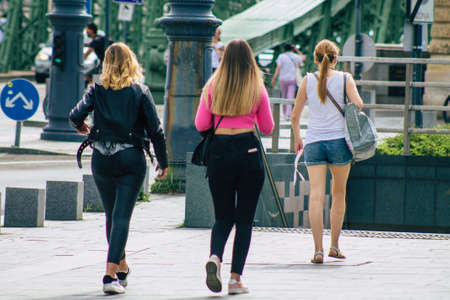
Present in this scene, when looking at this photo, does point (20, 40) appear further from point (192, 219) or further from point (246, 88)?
point (246, 88)

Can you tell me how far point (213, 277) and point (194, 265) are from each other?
141 cm

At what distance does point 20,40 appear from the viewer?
40469 millimetres

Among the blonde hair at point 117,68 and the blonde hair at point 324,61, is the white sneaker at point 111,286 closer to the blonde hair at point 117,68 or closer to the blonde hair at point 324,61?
the blonde hair at point 117,68

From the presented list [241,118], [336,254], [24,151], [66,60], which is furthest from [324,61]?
[66,60]

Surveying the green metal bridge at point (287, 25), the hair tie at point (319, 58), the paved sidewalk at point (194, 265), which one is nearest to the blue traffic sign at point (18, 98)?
the paved sidewalk at point (194, 265)

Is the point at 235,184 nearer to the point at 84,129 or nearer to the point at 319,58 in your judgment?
the point at 84,129

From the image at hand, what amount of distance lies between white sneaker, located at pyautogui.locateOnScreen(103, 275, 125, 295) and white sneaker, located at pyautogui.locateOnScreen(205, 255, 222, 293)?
0.55 meters

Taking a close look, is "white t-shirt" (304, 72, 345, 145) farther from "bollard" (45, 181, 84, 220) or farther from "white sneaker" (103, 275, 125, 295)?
"bollard" (45, 181, 84, 220)

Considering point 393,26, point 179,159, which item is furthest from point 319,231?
point 393,26

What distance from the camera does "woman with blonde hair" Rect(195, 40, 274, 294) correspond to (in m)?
6.68

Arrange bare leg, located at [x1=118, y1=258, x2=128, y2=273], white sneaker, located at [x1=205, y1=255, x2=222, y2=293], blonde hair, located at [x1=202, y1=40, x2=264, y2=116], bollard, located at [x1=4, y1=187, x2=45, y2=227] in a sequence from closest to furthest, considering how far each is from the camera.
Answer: white sneaker, located at [x1=205, y1=255, x2=222, y2=293]
blonde hair, located at [x1=202, y1=40, x2=264, y2=116]
bare leg, located at [x1=118, y1=258, x2=128, y2=273]
bollard, located at [x1=4, y1=187, x2=45, y2=227]

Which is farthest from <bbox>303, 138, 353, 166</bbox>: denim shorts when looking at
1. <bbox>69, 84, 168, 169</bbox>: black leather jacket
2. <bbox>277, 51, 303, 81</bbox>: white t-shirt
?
<bbox>277, 51, 303, 81</bbox>: white t-shirt

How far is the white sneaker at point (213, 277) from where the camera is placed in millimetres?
6461

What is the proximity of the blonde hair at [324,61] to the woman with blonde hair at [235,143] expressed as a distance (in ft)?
4.62
